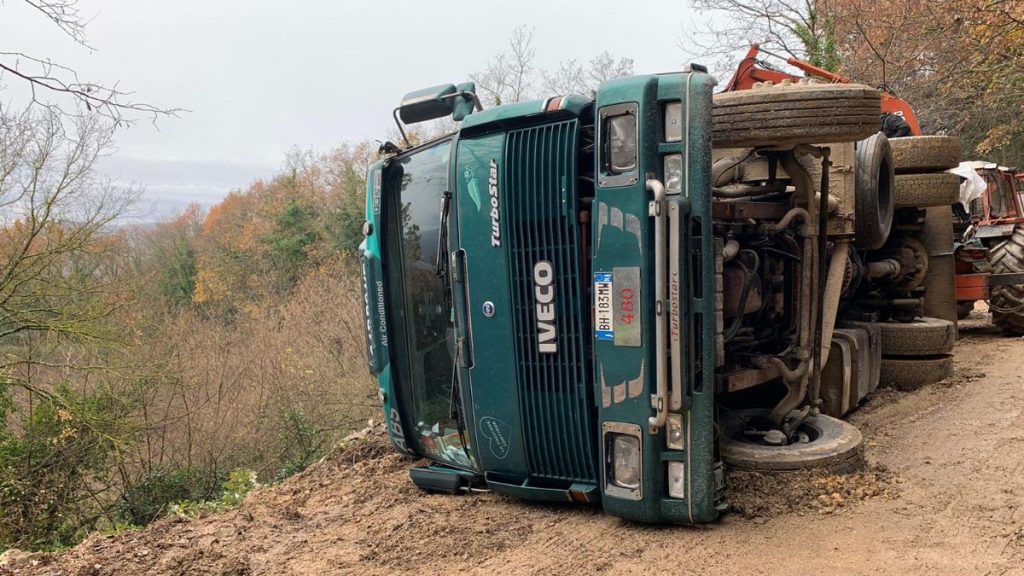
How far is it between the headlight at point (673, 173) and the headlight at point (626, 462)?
3.71 feet

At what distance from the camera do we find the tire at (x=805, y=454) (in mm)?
3609

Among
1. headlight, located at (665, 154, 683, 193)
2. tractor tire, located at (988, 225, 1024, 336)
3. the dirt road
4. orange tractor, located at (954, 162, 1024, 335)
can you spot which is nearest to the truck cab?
headlight, located at (665, 154, 683, 193)

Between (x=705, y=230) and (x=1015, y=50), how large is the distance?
1375 cm

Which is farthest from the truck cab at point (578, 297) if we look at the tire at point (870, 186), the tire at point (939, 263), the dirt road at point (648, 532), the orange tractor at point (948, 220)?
the tire at point (939, 263)

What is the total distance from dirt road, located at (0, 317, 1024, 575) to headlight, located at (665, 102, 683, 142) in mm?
1741

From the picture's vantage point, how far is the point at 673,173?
125 inches

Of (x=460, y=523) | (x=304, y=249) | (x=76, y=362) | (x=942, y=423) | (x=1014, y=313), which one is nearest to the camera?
(x=460, y=523)

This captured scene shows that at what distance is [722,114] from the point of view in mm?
3514

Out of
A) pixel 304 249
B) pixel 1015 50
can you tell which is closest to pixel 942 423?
pixel 1015 50

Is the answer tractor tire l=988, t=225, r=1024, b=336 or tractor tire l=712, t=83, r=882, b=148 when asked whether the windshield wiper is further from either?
tractor tire l=988, t=225, r=1024, b=336

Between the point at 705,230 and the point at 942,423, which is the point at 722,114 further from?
the point at 942,423

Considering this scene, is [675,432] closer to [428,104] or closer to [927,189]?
[428,104]

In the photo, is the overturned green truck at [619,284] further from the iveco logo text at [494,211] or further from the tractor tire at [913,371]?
the tractor tire at [913,371]

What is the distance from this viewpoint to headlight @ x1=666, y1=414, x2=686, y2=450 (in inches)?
126
